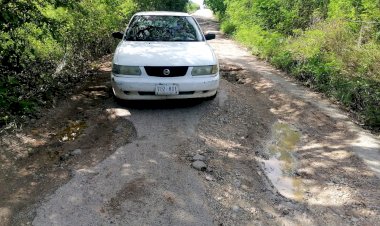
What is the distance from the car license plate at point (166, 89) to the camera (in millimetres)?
5531

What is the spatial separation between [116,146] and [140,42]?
2367 mm

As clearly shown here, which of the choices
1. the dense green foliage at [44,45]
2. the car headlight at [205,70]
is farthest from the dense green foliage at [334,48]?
the dense green foliage at [44,45]

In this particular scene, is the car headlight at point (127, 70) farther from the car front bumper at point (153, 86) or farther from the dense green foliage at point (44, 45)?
the dense green foliage at point (44, 45)

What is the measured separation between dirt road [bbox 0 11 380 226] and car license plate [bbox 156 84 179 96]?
1.42 feet

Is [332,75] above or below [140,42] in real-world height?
below

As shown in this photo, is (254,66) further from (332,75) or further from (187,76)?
(187,76)

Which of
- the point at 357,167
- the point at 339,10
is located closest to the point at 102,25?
the point at 339,10

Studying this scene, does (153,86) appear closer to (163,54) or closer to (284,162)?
(163,54)

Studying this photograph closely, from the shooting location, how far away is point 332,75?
7.59m

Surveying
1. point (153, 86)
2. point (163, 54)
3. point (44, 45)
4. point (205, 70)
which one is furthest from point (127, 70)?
point (44, 45)

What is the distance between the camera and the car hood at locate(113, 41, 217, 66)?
5629mm

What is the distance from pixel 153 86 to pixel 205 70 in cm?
91

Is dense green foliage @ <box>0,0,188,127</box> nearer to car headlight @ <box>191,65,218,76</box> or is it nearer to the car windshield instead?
the car windshield

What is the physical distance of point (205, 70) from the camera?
5.79 metres
